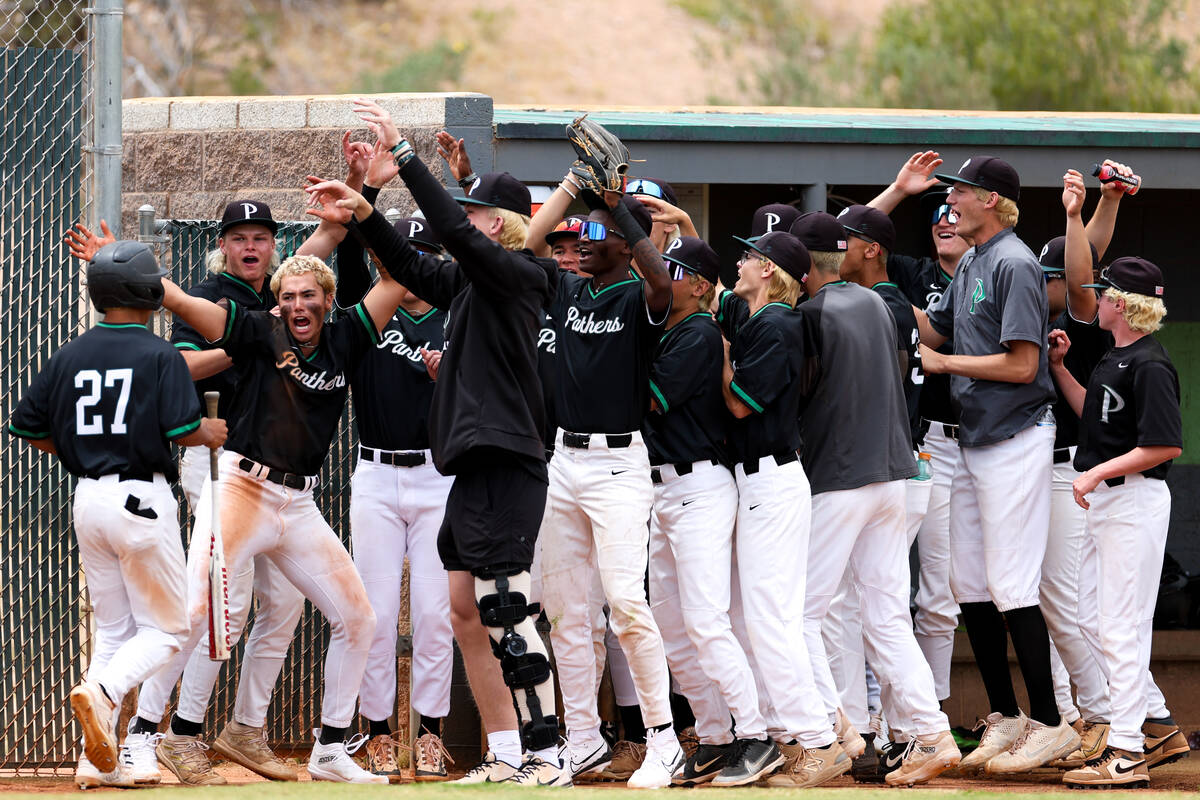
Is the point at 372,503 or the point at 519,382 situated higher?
the point at 519,382

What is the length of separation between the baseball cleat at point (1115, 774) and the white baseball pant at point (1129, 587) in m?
0.04

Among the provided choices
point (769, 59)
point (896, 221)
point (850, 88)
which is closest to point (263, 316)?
point (896, 221)

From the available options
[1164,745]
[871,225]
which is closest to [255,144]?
[871,225]

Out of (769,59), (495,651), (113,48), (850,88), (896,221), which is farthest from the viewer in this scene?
(769,59)

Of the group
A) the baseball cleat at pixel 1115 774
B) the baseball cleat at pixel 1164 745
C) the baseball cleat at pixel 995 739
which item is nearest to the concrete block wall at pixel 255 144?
the baseball cleat at pixel 995 739

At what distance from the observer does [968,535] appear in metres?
6.17

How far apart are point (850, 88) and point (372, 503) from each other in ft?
94.6

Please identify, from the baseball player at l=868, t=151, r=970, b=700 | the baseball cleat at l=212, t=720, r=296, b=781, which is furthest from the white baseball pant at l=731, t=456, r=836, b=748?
the baseball cleat at l=212, t=720, r=296, b=781

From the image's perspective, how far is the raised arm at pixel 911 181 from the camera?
6.62m

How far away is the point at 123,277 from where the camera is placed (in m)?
4.97

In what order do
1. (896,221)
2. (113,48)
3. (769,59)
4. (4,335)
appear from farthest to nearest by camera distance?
1. (769,59)
2. (896,221)
3. (4,335)
4. (113,48)

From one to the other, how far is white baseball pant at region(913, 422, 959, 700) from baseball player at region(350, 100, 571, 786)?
6.97 ft

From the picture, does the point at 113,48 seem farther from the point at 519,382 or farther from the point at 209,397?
the point at 519,382

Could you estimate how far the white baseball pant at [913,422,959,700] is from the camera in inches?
255
